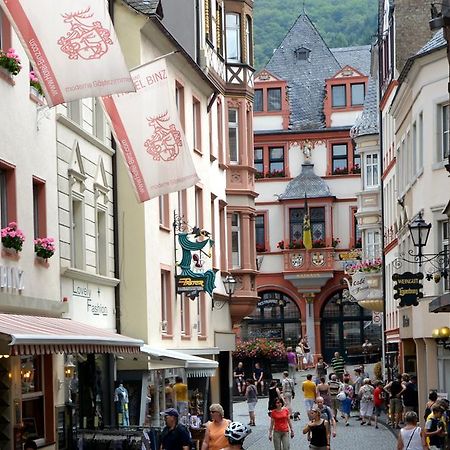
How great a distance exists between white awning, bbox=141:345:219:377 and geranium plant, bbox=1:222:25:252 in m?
5.13

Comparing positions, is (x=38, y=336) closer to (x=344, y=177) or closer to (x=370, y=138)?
(x=370, y=138)

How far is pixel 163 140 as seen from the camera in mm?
19828

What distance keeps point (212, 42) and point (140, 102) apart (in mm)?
20638

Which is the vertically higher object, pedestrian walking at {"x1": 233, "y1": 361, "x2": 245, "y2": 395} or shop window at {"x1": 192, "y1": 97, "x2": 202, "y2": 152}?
shop window at {"x1": 192, "y1": 97, "x2": 202, "y2": 152}

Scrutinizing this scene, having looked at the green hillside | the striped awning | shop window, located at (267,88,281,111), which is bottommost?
the striped awning

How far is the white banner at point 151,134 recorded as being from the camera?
63.7 feet

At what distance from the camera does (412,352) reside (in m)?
43.7

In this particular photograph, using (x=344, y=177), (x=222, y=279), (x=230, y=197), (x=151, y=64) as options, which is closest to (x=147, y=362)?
(x=151, y=64)

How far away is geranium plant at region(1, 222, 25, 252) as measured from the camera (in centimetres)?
1934

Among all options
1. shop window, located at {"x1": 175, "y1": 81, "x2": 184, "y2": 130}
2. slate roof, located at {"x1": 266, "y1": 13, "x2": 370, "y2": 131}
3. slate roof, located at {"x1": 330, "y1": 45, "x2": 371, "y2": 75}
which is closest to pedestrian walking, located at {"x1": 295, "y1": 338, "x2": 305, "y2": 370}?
slate roof, located at {"x1": 266, "y1": 13, "x2": 370, "y2": 131}

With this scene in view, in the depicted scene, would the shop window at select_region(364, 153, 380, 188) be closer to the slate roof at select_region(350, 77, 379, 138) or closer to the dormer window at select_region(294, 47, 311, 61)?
the slate roof at select_region(350, 77, 379, 138)

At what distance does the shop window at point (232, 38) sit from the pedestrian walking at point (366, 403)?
10723 mm

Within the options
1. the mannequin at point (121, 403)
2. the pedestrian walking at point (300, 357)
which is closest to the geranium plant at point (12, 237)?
the mannequin at point (121, 403)

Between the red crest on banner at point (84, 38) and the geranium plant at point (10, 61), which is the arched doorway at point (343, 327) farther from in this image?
the red crest on banner at point (84, 38)
